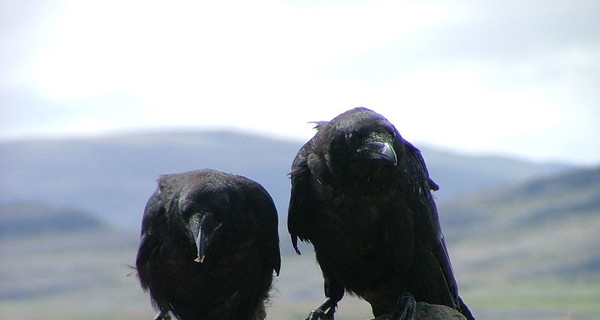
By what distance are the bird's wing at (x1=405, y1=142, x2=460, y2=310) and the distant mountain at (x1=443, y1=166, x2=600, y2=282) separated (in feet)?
228

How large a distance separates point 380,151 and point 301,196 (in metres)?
1.28

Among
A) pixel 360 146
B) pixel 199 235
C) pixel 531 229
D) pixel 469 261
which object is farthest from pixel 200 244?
pixel 531 229

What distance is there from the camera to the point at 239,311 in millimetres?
12656

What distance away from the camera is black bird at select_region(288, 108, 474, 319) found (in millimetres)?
11172

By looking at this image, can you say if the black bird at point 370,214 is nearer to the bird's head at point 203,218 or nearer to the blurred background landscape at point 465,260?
the bird's head at point 203,218

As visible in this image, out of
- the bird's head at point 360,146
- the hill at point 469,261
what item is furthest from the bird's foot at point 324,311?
the hill at point 469,261

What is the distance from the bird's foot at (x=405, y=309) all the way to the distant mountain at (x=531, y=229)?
6996cm

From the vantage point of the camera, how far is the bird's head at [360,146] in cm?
1098

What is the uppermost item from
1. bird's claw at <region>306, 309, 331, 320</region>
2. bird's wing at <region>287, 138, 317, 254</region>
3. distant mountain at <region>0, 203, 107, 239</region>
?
bird's wing at <region>287, 138, 317, 254</region>

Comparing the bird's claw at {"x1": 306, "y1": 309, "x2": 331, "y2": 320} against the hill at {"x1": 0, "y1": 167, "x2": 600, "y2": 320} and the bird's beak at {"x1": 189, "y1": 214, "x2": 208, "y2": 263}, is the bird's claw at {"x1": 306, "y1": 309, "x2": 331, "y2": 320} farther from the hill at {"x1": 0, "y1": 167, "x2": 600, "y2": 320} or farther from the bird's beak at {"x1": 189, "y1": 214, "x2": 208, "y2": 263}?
the hill at {"x1": 0, "y1": 167, "x2": 600, "y2": 320}

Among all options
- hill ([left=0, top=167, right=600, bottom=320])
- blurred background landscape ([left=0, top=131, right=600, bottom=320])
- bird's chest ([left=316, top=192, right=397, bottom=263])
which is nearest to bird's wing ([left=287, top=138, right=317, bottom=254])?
bird's chest ([left=316, top=192, right=397, bottom=263])

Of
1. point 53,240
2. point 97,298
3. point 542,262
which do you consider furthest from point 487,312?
point 53,240

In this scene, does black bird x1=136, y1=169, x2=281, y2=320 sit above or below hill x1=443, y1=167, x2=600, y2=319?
above

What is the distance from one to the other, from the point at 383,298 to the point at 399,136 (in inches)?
76.5
